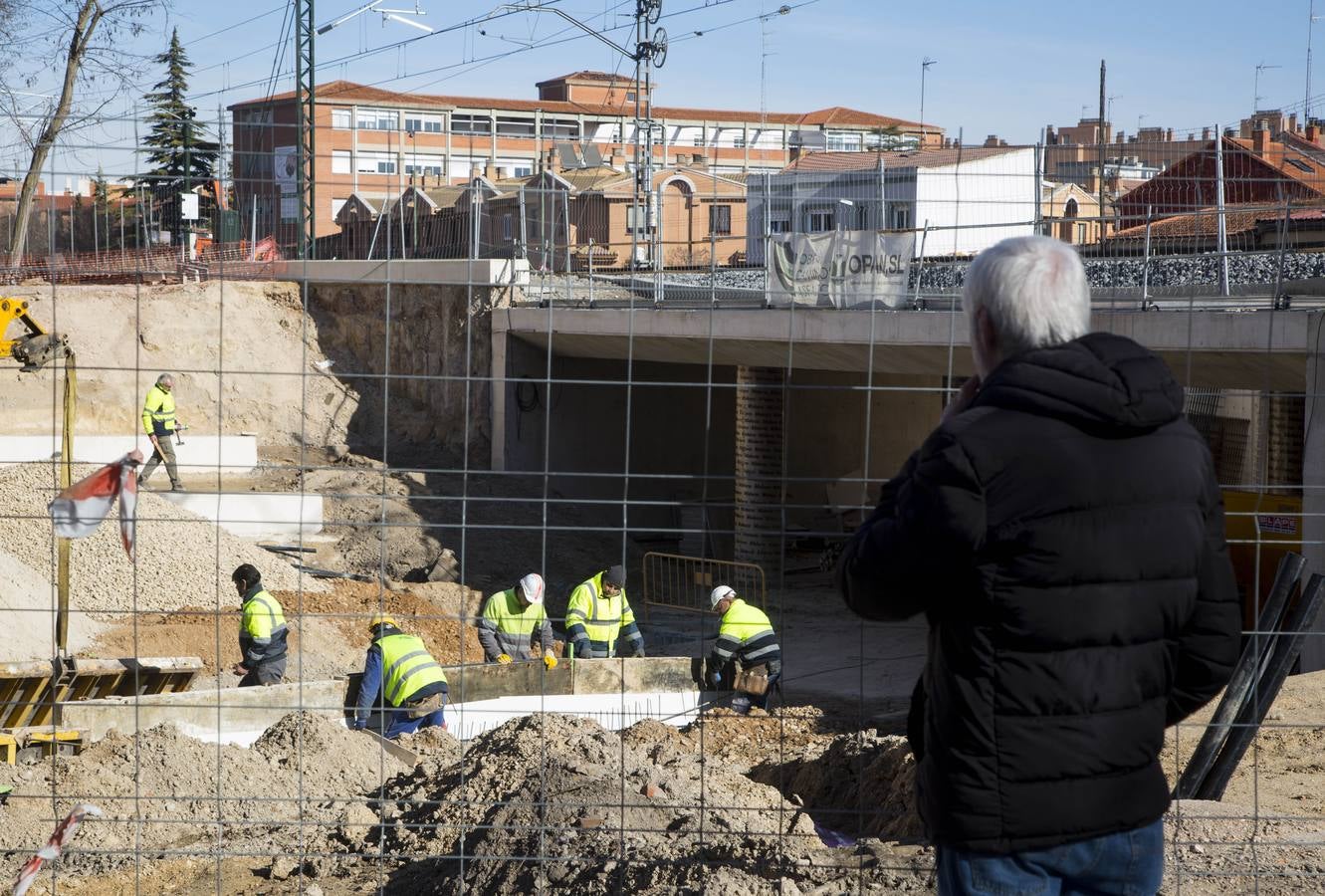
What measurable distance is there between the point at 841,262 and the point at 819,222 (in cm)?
689

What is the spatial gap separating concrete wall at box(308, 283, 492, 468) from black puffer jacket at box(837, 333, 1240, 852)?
19529mm

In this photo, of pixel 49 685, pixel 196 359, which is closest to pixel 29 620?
pixel 49 685

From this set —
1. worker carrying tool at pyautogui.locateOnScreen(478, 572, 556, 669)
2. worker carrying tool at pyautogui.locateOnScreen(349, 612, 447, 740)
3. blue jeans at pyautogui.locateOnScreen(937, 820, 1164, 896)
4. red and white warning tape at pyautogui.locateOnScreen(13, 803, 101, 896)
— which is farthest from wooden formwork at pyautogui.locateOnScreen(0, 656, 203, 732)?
blue jeans at pyautogui.locateOnScreen(937, 820, 1164, 896)

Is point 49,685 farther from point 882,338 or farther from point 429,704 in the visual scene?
point 882,338

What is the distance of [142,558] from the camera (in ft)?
46.2

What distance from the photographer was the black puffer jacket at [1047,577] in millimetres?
2006

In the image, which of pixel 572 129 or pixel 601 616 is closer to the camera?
pixel 601 616

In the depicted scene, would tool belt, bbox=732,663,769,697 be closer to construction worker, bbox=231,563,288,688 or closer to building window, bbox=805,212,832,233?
construction worker, bbox=231,563,288,688

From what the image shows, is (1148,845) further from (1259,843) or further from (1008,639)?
(1259,843)

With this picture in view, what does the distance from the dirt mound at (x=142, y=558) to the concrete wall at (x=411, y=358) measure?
267 inches

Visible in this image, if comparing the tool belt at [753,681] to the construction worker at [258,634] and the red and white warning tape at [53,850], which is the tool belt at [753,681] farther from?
the red and white warning tape at [53,850]

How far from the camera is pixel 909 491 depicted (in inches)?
80.0

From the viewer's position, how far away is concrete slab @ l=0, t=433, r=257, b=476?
1808cm

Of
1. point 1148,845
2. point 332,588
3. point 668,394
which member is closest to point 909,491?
point 1148,845
